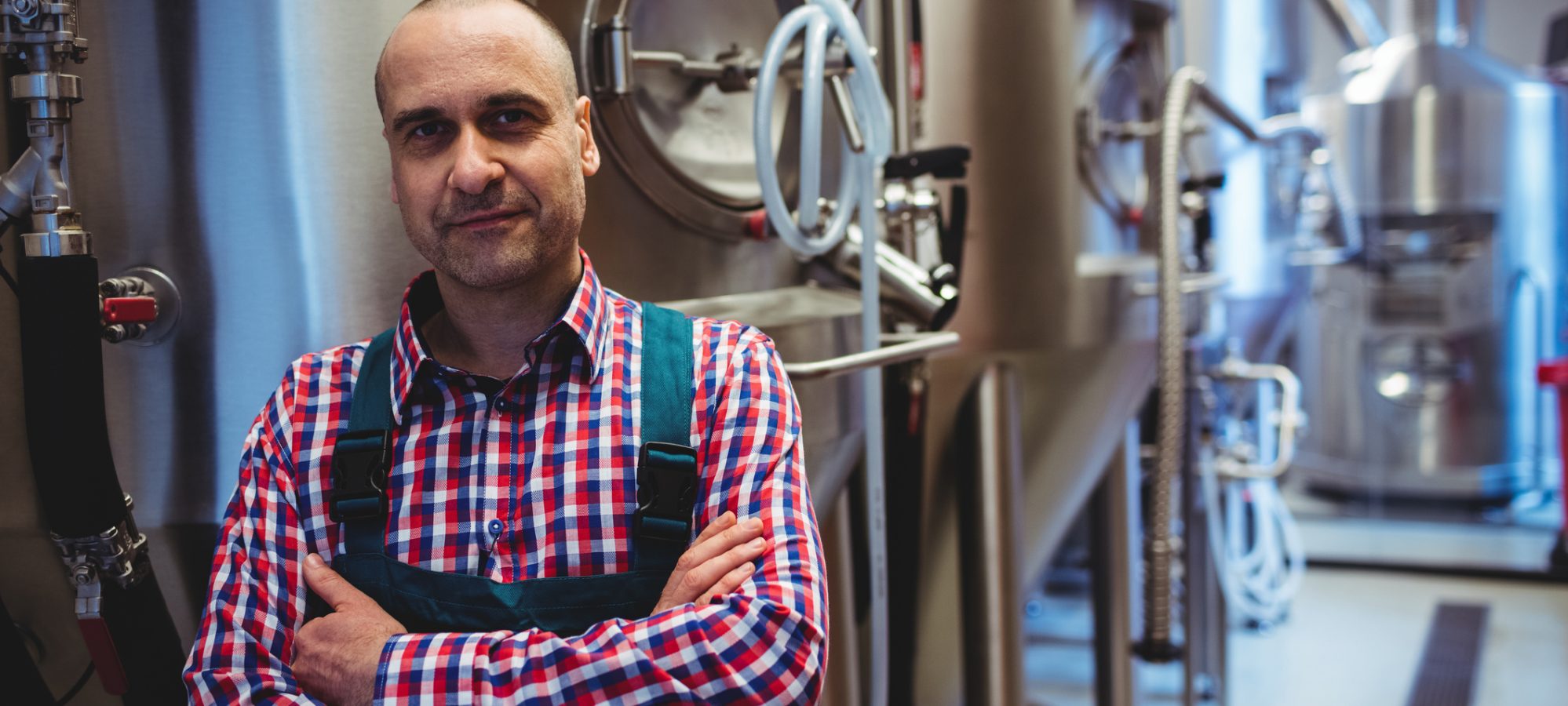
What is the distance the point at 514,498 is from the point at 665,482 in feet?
0.48

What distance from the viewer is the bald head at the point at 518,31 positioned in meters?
1.18

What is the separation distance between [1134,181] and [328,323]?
76.3 inches

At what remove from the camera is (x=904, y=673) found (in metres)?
2.41

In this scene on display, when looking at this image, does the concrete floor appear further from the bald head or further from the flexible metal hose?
the bald head

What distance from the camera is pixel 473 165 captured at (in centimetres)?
114

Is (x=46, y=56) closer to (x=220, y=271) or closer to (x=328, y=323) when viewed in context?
(x=220, y=271)

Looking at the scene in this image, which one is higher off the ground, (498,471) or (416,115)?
(416,115)

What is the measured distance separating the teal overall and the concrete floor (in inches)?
82.2

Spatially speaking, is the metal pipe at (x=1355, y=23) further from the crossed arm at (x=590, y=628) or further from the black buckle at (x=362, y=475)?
the black buckle at (x=362, y=475)

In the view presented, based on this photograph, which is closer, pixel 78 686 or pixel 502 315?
pixel 502 315

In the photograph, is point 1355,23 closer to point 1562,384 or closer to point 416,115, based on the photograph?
point 1562,384

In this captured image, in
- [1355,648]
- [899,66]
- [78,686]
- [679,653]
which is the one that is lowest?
[1355,648]

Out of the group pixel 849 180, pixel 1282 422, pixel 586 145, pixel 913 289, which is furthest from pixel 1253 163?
pixel 586 145

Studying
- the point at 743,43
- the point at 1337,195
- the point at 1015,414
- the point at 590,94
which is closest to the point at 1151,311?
the point at 1015,414
